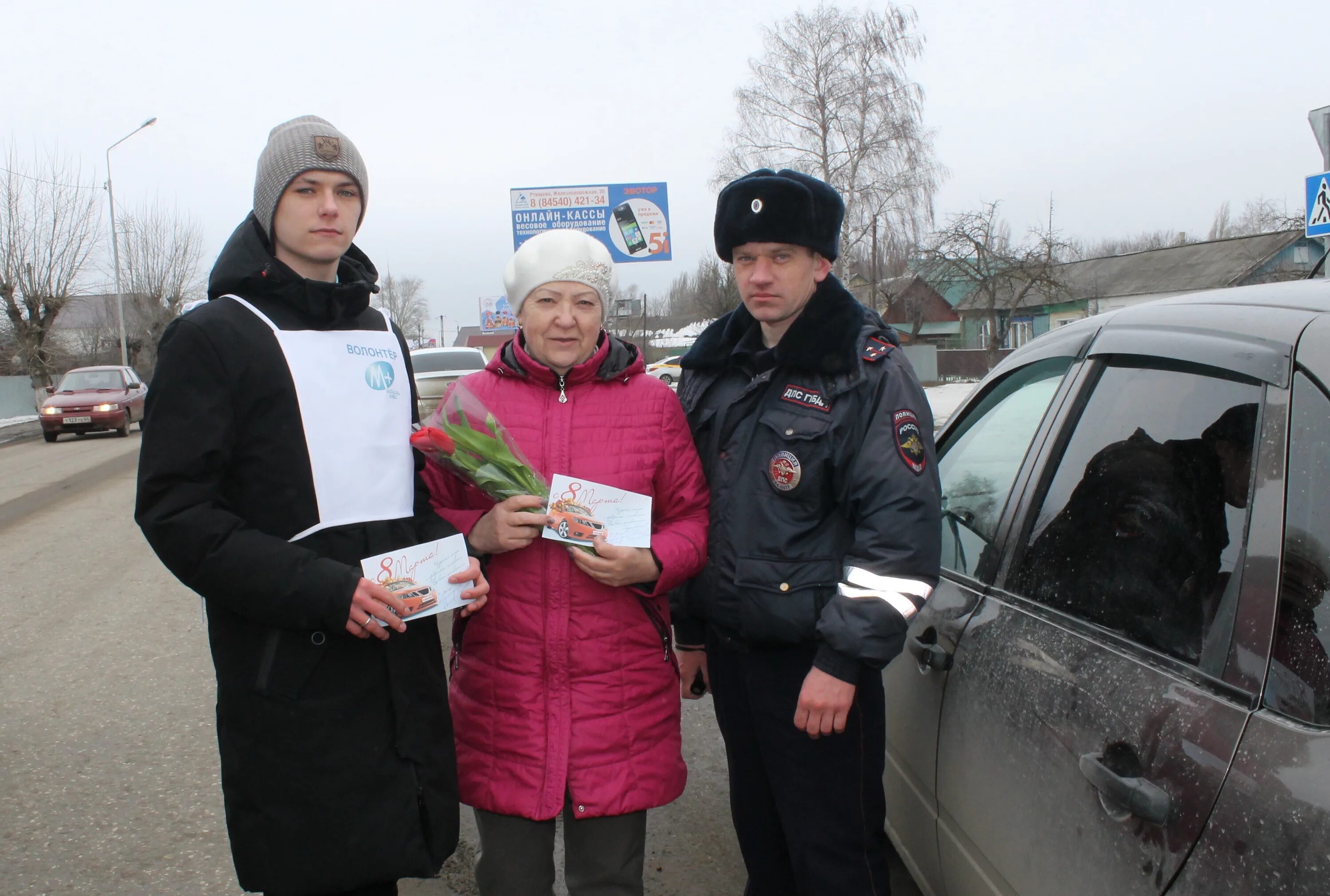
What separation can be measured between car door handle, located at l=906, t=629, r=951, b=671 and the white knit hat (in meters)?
1.12

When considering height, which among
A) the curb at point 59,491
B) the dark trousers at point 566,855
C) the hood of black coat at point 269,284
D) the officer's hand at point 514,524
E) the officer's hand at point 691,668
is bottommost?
the curb at point 59,491

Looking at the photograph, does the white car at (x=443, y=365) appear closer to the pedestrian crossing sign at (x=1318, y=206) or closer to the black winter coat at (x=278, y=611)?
the pedestrian crossing sign at (x=1318, y=206)

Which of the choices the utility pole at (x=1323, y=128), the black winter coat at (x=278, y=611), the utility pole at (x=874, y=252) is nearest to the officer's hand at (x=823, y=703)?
the black winter coat at (x=278, y=611)

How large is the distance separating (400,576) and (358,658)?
193mm

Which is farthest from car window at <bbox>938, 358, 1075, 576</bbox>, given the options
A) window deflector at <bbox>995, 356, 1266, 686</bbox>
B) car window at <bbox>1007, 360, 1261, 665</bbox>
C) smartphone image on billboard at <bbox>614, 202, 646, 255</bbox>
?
smartphone image on billboard at <bbox>614, 202, 646, 255</bbox>

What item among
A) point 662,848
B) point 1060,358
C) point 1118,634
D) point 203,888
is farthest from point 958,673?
point 203,888

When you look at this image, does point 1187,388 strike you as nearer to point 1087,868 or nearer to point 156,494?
point 1087,868

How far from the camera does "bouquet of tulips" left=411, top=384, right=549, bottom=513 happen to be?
2102 millimetres

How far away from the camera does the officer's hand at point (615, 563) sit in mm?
2141

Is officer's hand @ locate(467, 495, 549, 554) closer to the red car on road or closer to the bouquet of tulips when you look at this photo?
the bouquet of tulips

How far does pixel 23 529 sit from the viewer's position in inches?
Answer: 363

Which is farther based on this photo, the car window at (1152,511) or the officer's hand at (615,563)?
the officer's hand at (615,563)

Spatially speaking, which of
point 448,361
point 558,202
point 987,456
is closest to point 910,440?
point 987,456

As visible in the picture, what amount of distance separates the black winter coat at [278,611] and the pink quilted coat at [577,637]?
213mm
